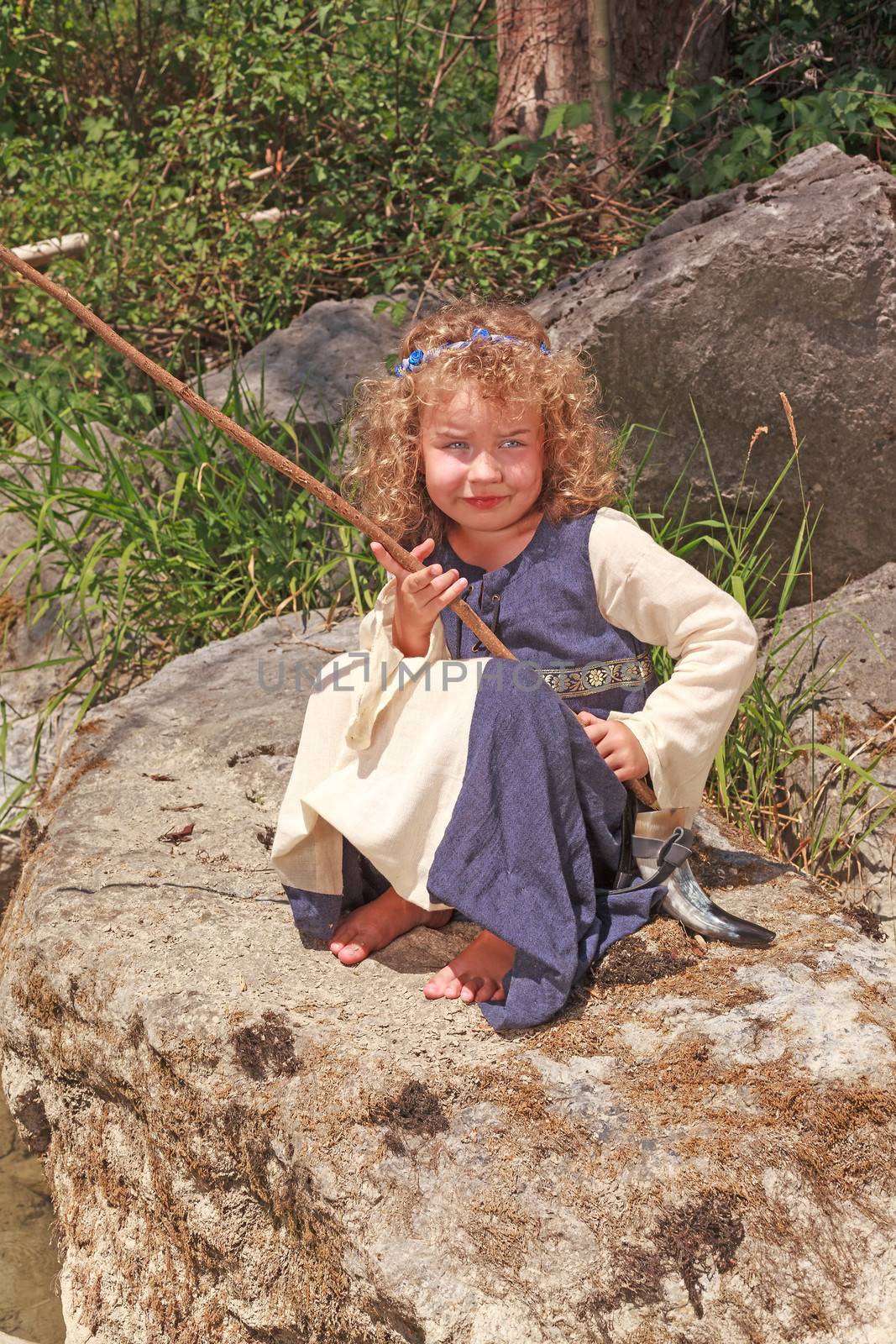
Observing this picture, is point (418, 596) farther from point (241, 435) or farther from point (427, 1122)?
point (427, 1122)

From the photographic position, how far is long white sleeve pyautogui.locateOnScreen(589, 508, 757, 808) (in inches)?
87.9

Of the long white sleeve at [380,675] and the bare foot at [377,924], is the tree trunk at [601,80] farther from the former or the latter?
the bare foot at [377,924]

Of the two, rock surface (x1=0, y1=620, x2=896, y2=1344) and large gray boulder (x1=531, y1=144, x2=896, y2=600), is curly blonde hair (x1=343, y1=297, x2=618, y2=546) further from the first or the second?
large gray boulder (x1=531, y1=144, x2=896, y2=600)

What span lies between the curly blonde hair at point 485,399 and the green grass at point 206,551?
34.5 inches

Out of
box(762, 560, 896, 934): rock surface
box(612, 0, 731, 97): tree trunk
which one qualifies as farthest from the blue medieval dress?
box(612, 0, 731, 97): tree trunk

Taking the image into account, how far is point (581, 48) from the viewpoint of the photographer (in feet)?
15.8

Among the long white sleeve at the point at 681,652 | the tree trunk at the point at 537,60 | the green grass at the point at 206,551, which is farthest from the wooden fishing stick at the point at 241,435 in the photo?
the tree trunk at the point at 537,60

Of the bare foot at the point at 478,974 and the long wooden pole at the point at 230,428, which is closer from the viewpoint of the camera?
the long wooden pole at the point at 230,428

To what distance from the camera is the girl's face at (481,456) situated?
2.32 meters

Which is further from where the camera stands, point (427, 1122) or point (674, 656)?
point (674, 656)

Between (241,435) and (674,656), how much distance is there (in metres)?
0.86

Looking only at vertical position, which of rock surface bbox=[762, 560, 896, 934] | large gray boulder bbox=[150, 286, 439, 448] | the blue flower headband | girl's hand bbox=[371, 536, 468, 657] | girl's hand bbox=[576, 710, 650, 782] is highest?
the blue flower headband

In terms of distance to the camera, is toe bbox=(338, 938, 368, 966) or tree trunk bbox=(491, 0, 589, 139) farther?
tree trunk bbox=(491, 0, 589, 139)

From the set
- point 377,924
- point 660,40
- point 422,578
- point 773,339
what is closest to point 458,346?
point 422,578
